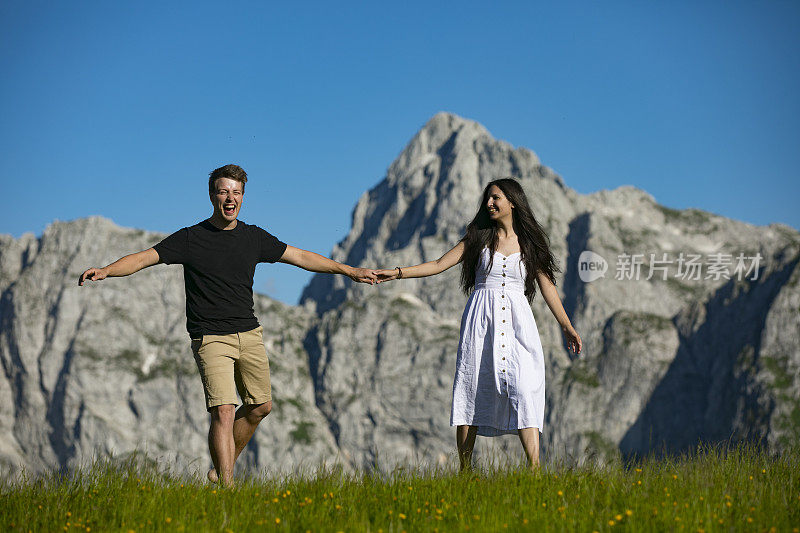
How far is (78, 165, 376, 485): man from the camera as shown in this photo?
854 centimetres

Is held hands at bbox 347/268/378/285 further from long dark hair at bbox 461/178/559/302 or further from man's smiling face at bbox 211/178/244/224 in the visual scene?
man's smiling face at bbox 211/178/244/224

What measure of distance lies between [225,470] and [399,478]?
2412 millimetres

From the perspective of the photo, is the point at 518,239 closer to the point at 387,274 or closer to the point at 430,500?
the point at 387,274

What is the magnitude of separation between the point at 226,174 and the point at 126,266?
1713mm

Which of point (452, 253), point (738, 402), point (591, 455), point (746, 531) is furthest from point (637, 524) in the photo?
point (738, 402)

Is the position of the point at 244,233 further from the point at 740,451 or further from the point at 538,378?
the point at 740,451

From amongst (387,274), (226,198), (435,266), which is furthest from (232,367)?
(435,266)

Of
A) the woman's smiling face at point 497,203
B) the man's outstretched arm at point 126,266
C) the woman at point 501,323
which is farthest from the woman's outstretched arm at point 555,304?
the man's outstretched arm at point 126,266

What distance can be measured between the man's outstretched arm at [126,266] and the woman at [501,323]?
349 centimetres

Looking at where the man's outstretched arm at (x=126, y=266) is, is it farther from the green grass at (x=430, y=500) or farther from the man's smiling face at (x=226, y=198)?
the green grass at (x=430, y=500)

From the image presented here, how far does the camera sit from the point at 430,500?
265 inches

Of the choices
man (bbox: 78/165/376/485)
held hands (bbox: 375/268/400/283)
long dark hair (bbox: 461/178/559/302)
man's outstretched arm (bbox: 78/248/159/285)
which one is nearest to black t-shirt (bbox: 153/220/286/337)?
man (bbox: 78/165/376/485)

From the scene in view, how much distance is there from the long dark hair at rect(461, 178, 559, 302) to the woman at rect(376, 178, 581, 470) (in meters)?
0.01

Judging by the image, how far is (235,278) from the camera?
8906 mm
